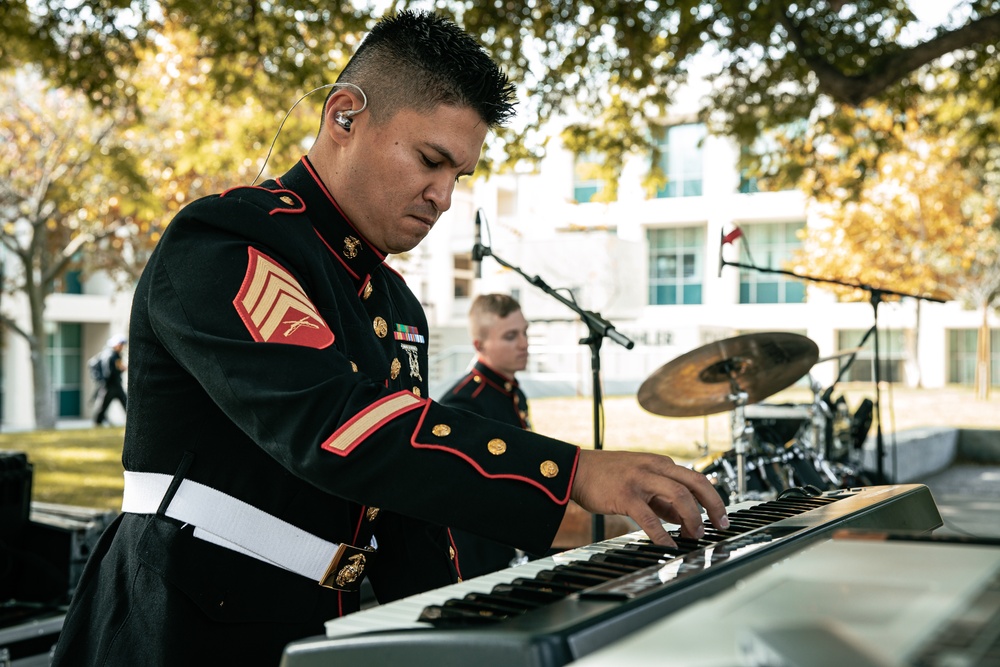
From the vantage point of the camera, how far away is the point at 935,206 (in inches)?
830

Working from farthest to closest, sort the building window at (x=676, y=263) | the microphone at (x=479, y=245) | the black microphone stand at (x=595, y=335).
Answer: the building window at (x=676, y=263), the microphone at (x=479, y=245), the black microphone stand at (x=595, y=335)

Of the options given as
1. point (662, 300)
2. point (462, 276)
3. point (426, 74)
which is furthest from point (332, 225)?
point (462, 276)

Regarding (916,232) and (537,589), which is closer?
(537,589)

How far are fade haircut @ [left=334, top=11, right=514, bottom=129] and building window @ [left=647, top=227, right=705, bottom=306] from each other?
2901 cm

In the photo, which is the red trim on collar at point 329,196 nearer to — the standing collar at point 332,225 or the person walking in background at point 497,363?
the standing collar at point 332,225

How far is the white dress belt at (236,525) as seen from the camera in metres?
1.42

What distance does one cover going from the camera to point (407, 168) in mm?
1576

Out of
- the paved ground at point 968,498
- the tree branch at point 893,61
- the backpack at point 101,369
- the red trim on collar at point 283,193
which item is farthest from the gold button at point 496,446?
the backpack at point 101,369

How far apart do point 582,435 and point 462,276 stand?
2001 centimetres

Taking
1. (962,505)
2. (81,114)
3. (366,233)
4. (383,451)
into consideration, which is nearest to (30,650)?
(366,233)

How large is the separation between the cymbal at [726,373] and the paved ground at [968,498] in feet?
6.92

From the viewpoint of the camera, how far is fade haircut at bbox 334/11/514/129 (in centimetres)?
159

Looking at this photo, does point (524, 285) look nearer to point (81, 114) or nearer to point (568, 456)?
point (81, 114)

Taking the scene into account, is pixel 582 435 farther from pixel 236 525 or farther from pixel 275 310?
pixel 275 310
